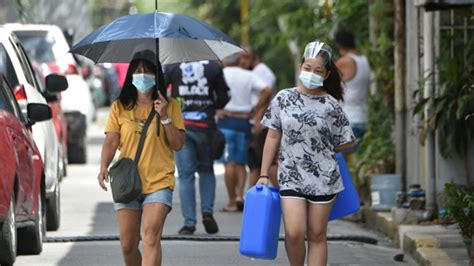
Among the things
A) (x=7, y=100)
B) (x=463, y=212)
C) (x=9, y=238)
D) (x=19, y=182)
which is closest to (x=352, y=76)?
(x=463, y=212)

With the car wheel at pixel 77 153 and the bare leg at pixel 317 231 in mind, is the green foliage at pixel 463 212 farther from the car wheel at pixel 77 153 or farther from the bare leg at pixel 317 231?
the car wheel at pixel 77 153

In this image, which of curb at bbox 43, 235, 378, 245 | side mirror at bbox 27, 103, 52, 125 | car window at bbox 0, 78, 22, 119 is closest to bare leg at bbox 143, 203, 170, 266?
car window at bbox 0, 78, 22, 119

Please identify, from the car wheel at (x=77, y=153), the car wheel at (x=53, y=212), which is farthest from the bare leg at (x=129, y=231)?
the car wheel at (x=77, y=153)

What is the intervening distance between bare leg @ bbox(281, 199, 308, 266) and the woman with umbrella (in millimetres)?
733

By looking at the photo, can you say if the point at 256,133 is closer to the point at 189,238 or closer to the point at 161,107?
the point at 189,238

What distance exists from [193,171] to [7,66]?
1.92 meters

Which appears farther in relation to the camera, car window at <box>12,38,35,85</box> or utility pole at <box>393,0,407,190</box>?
utility pole at <box>393,0,407,190</box>

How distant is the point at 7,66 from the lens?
43.1 ft

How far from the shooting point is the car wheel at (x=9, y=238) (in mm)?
10031

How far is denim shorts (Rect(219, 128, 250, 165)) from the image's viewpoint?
15.8m

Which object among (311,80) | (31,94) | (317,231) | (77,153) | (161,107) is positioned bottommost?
(77,153)

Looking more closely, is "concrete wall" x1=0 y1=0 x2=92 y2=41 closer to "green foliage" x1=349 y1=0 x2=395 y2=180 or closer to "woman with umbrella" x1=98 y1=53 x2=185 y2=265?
"green foliage" x1=349 y1=0 x2=395 y2=180

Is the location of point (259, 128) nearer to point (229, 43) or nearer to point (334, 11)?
point (334, 11)

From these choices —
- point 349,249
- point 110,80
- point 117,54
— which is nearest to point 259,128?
point 349,249
